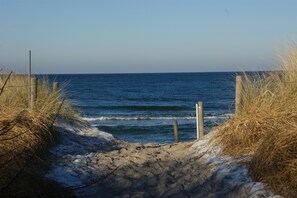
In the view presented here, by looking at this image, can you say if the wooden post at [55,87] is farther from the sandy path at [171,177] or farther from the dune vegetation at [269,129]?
the dune vegetation at [269,129]

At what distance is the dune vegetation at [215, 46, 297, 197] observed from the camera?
21.8 ft

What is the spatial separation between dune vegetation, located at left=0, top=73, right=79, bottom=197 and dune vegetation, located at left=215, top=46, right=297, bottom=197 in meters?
2.91

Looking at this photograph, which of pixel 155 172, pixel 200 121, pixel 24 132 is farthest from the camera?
pixel 200 121

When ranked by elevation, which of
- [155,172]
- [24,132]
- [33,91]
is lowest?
[155,172]

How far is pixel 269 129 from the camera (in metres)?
8.57

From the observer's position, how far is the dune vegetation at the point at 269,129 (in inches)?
261

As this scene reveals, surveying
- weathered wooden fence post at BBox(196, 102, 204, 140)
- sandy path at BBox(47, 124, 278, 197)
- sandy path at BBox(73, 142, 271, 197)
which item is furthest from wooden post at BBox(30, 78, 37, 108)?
weathered wooden fence post at BBox(196, 102, 204, 140)

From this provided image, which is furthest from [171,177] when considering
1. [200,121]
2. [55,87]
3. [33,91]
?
[55,87]

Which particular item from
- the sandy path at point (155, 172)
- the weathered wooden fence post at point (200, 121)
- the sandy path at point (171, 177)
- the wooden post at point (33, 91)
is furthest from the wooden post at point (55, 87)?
the weathered wooden fence post at point (200, 121)

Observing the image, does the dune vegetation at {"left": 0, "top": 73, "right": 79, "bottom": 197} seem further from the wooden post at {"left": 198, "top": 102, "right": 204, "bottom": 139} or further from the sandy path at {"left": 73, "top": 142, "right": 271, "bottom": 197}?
the wooden post at {"left": 198, "top": 102, "right": 204, "bottom": 139}

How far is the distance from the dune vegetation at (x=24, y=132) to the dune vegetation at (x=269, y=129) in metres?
2.91

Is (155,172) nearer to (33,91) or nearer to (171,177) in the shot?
(171,177)

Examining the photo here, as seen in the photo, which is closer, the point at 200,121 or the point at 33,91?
the point at 33,91

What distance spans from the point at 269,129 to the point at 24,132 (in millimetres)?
4171
